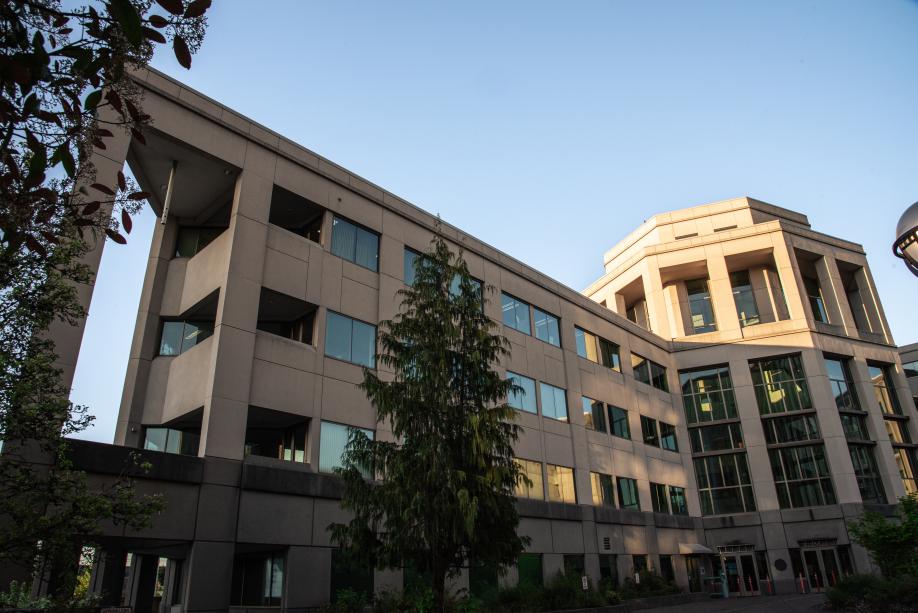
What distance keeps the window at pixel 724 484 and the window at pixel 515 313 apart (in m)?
20.5

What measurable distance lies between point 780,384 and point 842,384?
4.25 m

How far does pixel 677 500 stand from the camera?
41938mm

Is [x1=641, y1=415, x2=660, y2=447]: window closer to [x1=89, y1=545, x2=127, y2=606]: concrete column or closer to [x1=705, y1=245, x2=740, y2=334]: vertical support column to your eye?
[x1=705, y1=245, x2=740, y2=334]: vertical support column

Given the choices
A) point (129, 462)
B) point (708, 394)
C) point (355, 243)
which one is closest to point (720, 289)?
point (708, 394)

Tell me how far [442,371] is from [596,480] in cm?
2089

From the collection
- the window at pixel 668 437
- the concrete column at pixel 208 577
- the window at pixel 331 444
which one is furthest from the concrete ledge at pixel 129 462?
the window at pixel 668 437

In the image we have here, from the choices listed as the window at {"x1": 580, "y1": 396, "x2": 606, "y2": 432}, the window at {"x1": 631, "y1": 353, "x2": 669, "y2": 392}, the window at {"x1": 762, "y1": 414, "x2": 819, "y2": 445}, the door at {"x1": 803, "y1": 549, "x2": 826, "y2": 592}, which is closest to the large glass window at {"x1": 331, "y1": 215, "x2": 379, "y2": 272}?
the window at {"x1": 580, "y1": 396, "x2": 606, "y2": 432}

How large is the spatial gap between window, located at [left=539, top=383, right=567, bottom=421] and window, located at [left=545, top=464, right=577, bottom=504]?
2652mm

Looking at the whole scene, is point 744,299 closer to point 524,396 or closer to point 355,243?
point 524,396

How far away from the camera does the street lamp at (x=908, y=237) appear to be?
688 centimetres

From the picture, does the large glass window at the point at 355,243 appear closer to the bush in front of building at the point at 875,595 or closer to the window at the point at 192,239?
the window at the point at 192,239

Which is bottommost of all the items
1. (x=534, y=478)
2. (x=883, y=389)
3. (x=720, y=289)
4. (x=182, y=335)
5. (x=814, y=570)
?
(x=814, y=570)

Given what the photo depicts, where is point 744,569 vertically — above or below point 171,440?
below

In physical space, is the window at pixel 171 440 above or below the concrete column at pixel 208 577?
above
